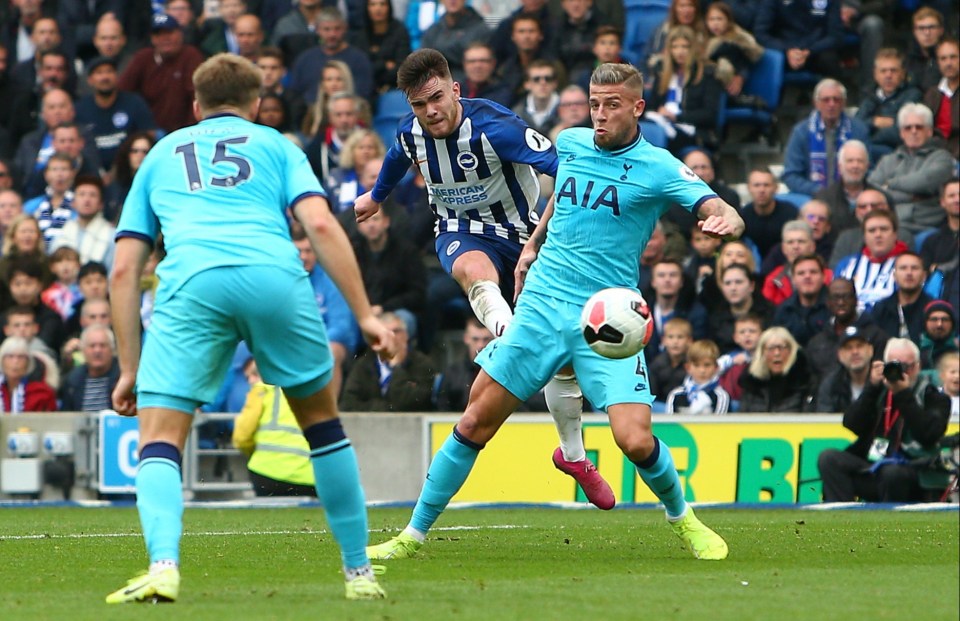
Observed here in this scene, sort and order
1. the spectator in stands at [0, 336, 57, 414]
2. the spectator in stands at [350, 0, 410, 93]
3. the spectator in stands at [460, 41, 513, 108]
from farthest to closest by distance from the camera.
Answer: the spectator in stands at [350, 0, 410, 93]
the spectator in stands at [460, 41, 513, 108]
the spectator in stands at [0, 336, 57, 414]

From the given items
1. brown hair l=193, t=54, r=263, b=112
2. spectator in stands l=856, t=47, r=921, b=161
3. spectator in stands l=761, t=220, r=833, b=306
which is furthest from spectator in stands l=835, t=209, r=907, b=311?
brown hair l=193, t=54, r=263, b=112

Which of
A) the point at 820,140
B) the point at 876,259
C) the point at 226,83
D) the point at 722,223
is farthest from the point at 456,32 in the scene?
the point at 226,83

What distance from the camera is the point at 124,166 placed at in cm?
1866

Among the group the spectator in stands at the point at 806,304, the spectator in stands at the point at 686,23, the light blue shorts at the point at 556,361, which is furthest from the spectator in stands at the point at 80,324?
the light blue shorts at the point at 556,361

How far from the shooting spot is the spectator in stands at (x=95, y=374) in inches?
640

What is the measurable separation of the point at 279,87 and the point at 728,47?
201 inches

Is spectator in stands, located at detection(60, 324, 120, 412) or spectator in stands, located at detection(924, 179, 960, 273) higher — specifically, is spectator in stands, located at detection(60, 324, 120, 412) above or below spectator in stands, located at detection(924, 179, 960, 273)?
below

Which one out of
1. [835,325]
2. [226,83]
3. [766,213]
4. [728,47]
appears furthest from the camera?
[728,47]

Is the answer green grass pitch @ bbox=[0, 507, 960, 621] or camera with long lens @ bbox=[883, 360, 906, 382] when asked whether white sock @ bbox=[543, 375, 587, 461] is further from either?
camera with long lens @ bbox=[883, 360, 906, 382]

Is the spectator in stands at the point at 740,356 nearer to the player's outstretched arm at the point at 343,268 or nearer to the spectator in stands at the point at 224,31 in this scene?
the spectator in stands at the point at 224,31

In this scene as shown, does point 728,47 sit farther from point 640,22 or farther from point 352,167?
point 352,167

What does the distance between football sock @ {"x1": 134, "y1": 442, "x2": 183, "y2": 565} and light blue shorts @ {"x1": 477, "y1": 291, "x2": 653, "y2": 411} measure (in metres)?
2.32

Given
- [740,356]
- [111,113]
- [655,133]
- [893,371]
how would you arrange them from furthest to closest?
[111,113], [655,133], [740,356], [893,371]

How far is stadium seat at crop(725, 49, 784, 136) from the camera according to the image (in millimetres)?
18391
